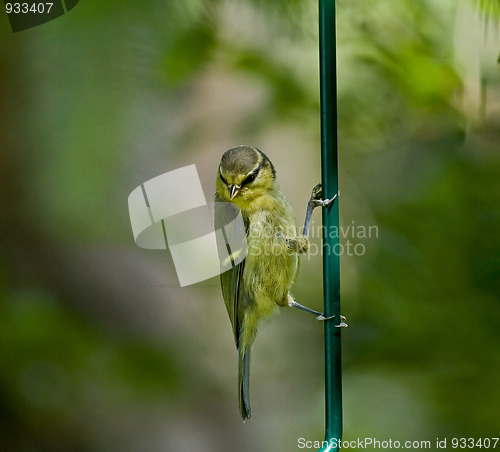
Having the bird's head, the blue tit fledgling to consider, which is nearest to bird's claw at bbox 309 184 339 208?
the blue tit fledgling

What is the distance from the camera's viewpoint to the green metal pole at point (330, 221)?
1323mm

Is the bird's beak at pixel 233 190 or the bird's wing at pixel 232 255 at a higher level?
the bird's beak at pixel 233 190

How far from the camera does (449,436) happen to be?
2.13 metres

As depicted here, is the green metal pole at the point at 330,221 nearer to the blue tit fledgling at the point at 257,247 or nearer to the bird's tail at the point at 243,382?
the blue tit fledgling at the point at 257,247

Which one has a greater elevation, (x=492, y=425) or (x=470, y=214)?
(x=470, y=214)

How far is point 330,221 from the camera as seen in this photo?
1456 millimetres

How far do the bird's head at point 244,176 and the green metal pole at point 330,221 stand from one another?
227mm

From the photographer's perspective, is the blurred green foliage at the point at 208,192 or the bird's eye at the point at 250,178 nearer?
the bird's eye at the point at 250,178

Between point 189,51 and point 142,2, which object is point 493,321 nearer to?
point 189,51

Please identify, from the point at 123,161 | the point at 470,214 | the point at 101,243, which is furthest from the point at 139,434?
the point at 470,214

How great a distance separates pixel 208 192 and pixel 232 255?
24cm

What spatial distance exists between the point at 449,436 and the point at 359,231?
0.62 meters

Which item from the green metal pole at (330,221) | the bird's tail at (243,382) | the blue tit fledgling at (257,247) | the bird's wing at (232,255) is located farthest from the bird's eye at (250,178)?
the bird's tail at (243,382)

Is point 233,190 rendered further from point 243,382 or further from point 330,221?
point 243,382
